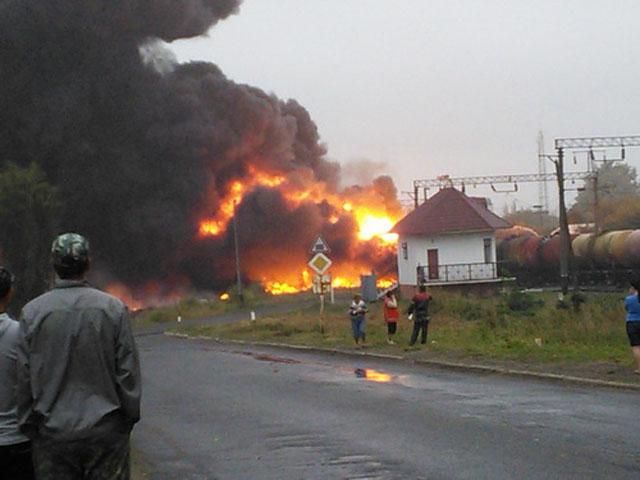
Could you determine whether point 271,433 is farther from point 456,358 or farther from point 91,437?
point 456,358

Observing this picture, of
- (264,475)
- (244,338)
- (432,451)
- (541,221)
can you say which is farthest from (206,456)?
(541,221)

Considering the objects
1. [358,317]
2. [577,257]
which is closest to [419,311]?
[358,317]

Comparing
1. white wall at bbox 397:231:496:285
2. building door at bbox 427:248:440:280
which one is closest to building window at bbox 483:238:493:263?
white wall at bbox 397:231:496:285

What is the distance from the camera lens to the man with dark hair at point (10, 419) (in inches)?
220

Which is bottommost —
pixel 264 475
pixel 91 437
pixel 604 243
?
pixel 264 475

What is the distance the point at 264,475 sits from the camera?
9.88 metres

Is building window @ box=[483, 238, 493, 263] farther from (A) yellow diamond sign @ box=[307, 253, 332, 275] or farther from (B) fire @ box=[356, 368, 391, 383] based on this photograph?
(B) fire @ box=[356, 368, 391, 383]

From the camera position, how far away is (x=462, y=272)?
192ft

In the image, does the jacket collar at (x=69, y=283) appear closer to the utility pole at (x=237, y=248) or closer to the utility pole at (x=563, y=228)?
the utility pole at (x=563, y=228)

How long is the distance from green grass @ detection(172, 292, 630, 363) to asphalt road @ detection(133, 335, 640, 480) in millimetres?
2750

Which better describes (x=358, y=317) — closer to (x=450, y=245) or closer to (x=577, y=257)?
(x=577, y=257)

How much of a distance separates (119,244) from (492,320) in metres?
40.4

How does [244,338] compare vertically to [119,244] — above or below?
below

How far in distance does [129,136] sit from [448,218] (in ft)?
70.2
